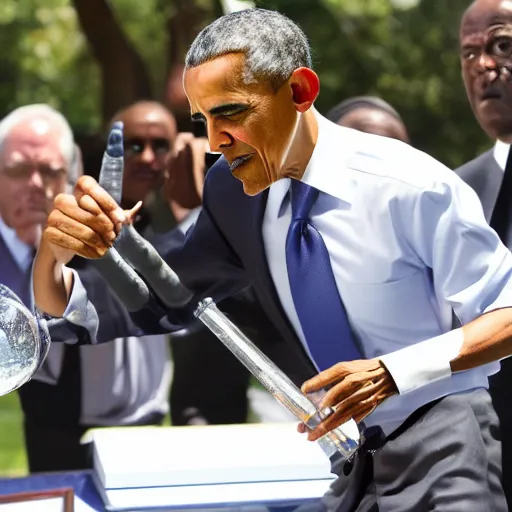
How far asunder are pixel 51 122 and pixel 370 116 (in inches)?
26.4

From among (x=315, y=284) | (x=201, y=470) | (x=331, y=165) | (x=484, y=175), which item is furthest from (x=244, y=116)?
(x=484, y=175)

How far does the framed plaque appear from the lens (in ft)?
4.59

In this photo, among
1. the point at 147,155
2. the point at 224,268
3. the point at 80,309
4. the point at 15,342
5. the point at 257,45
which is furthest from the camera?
the point at 147,155

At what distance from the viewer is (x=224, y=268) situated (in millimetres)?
1665

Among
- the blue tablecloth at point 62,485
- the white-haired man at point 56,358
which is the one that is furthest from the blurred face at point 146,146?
the blue tablecloth at point 62,485

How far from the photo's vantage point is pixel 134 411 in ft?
6.33

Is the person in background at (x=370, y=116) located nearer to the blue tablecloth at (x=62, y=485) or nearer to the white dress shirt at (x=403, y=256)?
the white dress shirt at (x=403, y=256)

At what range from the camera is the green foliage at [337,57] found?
1855 millimetres

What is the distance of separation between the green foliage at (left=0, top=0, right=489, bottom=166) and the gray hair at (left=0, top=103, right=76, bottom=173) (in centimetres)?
2

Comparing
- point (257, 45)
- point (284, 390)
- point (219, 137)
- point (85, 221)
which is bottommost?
point (284, 390)

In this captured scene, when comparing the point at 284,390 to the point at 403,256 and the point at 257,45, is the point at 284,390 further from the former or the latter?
the point at 257,45

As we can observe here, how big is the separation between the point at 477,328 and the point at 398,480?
262 millimetres

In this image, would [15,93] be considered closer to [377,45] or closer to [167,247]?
[167,247]

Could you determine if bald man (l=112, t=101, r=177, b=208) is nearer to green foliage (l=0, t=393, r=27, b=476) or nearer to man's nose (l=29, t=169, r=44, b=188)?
man's nose (l=29, t=169, r=44, b=188)
